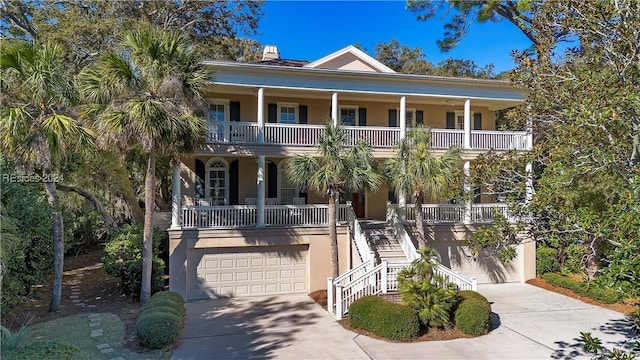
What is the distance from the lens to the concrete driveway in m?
8.73

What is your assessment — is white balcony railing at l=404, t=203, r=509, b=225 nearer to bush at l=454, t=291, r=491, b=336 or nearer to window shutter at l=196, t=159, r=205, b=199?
bush at l=454, t=291, r=491, b=336

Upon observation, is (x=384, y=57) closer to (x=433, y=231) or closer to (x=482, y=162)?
(x=433, y=231)

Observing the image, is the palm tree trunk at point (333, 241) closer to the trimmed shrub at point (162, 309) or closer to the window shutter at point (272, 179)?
the window shutter at point (272, 179)

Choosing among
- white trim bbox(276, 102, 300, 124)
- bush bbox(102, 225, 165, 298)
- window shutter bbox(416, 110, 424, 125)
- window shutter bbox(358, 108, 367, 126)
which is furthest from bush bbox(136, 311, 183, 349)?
window shutter bbox(416, 110, 424, 125)

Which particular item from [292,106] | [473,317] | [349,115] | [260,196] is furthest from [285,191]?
[473,317]

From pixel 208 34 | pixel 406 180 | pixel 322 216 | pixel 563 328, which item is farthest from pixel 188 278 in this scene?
pixel 208 34

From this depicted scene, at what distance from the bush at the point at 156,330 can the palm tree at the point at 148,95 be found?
4435 mm

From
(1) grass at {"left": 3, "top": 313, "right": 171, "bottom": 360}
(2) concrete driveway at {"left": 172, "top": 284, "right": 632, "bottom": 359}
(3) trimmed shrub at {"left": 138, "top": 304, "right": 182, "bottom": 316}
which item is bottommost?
(2) concrete driveway at {"left": 172, "top": 284, "right": 632, "bottom": 359}

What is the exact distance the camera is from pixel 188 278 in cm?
1345

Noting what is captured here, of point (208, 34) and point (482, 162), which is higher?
point (208, 34)

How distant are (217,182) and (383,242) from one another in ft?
22.4

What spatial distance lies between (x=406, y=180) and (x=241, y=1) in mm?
16456

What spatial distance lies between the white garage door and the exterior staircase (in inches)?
97.5

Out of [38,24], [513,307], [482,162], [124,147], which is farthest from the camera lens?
[38,24]
